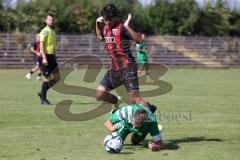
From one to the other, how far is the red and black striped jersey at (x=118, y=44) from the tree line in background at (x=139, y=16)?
1359 inches

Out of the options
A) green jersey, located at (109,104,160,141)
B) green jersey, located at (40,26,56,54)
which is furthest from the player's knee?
green jersey, located at (40,26,56,54)

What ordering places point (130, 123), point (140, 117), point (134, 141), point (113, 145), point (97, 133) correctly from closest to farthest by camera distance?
point (113, 145), point (140, 117), point (130, 123), point (134, 141), point (97, 133)

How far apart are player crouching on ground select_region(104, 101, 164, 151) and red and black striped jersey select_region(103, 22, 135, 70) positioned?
0.94 m

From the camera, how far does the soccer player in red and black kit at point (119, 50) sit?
938 centimetres

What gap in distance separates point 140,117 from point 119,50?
147 centimetres

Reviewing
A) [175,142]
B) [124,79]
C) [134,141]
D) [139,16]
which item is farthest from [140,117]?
[139,16]

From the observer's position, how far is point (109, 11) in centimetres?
933

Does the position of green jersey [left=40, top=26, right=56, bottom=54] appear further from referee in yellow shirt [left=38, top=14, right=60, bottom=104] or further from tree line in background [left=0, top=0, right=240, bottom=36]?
tree line in background [left=0, top=0, right=240, bottom=36]

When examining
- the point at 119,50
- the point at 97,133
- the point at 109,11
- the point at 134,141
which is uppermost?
the point at 109,11

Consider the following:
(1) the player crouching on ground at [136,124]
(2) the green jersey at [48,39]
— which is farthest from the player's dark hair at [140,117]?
(2) the green jersey at [48,39]

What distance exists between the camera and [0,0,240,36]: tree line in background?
44.4 meters

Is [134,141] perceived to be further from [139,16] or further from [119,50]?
[139,16]

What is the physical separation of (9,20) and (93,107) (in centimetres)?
3057

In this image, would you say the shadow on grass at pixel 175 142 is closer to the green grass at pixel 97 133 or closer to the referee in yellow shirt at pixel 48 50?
the green grass at pixel 97 133
